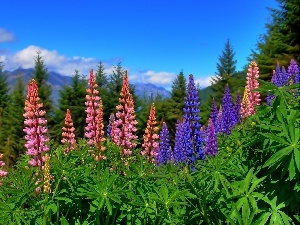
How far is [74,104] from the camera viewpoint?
3225cm

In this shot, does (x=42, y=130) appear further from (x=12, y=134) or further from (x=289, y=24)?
(x=12, y=134)

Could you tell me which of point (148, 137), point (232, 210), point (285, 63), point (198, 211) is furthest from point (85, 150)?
point (285, 63)

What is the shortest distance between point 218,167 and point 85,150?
43.6 inches

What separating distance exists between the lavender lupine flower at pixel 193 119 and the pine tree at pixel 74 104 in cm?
2381

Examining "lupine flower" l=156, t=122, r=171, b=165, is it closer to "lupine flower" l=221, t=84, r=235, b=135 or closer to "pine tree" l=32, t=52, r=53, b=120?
"lupine flower" l=221, t=84, r=235, b=135

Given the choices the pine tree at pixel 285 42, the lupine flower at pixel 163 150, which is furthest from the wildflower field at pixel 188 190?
the pine tree at pixel 285 42

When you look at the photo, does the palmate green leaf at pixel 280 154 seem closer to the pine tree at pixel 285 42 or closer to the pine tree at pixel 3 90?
the pine tree at pixel 285 42

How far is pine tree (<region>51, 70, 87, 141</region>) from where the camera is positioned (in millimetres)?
30969

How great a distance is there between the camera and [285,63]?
72.6 ft

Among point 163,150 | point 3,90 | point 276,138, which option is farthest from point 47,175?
point 3,90

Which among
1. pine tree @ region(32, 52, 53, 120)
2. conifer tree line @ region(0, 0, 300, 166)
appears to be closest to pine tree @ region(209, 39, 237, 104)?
conifer tree line @ region(0, 0, 300, 166)

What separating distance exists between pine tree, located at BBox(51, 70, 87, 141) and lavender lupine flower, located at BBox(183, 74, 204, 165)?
23813 mm

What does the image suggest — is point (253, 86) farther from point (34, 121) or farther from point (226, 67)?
point (226, 67)

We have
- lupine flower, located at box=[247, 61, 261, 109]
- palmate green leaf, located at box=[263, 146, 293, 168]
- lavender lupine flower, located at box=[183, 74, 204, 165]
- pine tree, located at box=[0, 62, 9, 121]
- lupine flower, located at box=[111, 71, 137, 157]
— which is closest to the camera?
palmate green leaf, located at box=[263, 146, 293, 168]
